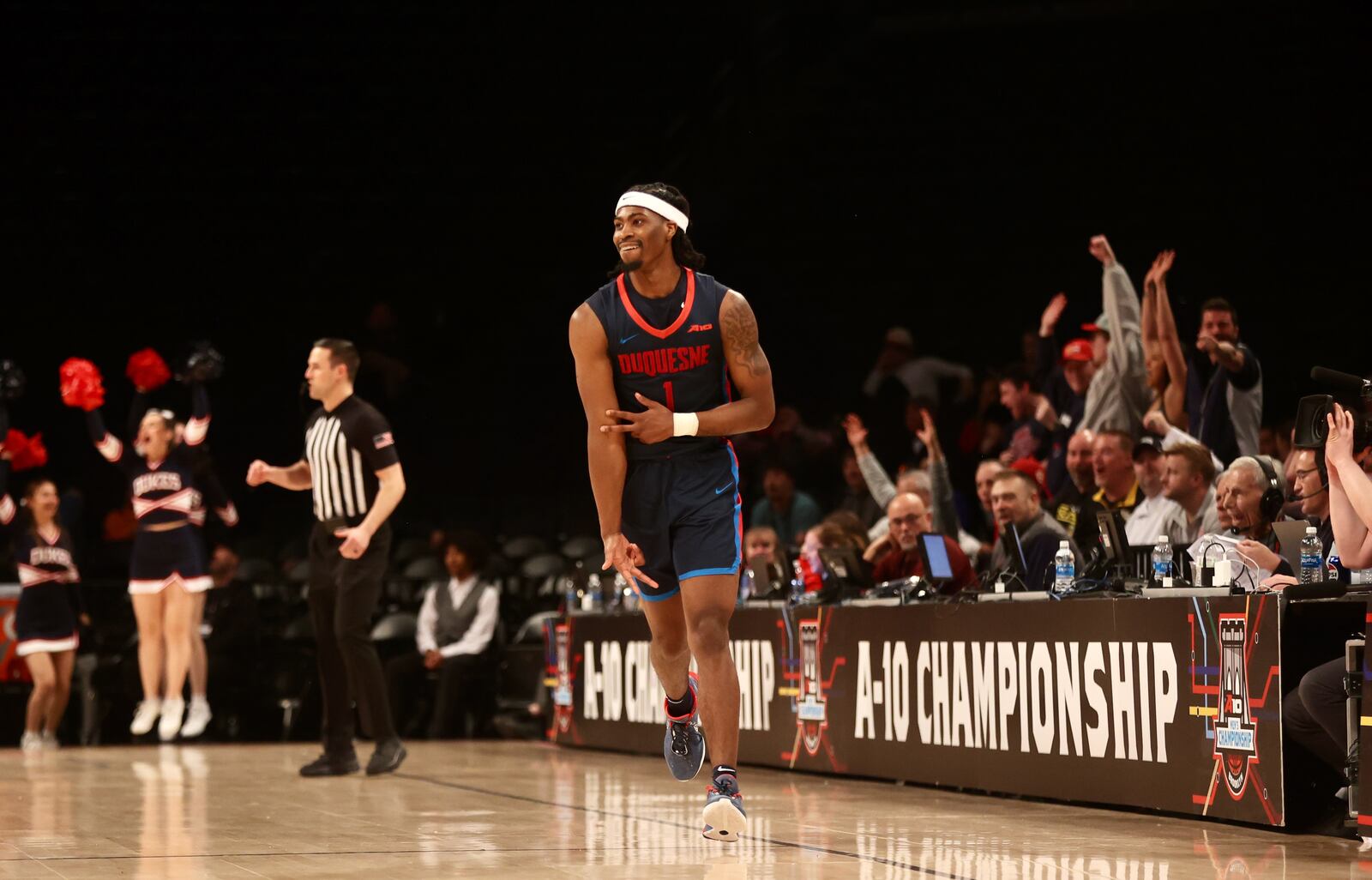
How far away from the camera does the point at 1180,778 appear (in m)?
5.66

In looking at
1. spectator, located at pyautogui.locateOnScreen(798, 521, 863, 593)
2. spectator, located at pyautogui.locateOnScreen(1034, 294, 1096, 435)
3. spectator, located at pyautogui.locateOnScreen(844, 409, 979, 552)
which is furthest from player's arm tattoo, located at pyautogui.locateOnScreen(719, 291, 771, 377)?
spectator, located at pyautogui.locateOnScreen(1034, 294, 1096, 435)

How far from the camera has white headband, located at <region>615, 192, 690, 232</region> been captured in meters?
5.06

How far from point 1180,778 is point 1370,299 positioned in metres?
7.90

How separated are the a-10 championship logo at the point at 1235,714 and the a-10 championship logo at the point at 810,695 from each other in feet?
8.12

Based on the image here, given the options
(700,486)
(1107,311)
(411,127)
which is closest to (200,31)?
(411,127)

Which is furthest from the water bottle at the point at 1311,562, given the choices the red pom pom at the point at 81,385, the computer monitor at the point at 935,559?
the red pom pom at the point at 81,385

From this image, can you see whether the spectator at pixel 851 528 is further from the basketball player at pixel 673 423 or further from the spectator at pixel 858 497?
the basketball player at pixel 673 423

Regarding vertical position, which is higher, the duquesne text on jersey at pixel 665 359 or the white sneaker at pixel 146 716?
the duquesne text on jersey at pixel 665 359

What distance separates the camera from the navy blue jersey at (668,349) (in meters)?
5.02

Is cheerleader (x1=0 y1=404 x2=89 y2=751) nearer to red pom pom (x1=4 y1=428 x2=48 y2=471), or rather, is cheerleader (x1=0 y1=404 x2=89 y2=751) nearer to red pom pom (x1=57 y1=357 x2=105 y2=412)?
red pom pom (x1=57 y1=357 x2=105 y2=412)

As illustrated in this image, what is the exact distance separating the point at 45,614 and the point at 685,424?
7.18m

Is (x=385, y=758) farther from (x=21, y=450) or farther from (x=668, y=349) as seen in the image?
(x=21, y=450)

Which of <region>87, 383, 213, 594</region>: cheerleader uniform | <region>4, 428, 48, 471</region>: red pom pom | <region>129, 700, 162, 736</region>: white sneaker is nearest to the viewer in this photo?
<region>129, 700, 162, 736</region>: white sneaker

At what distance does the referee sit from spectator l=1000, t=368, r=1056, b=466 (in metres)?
4.11
